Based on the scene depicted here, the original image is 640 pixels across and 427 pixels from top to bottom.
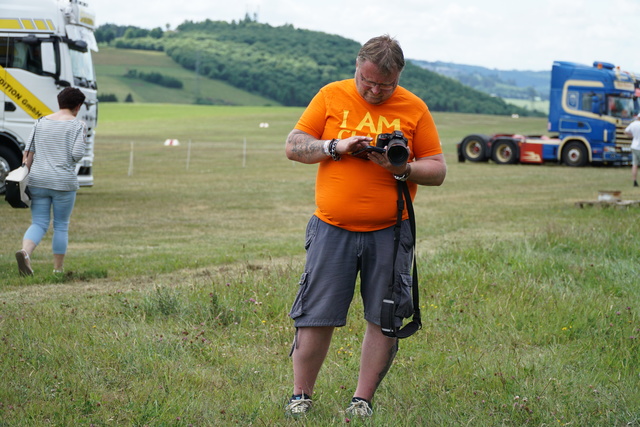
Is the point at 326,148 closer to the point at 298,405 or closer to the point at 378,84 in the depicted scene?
the point at 378,84

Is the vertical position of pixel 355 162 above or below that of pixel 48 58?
below

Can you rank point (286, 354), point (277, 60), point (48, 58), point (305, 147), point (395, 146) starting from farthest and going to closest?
point (277, 60), point (48, 58), point (286, 354), point (305, 147), point (395, 146)

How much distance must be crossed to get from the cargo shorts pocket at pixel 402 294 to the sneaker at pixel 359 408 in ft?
1.54

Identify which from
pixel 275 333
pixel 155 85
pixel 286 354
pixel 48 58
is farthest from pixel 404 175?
pixel 155 85

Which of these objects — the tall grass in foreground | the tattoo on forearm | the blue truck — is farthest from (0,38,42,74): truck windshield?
the blue truck

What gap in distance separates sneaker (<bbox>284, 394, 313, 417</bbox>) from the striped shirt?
4.61 metres

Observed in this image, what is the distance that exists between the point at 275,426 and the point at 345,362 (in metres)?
1.26

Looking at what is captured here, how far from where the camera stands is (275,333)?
18.9ft

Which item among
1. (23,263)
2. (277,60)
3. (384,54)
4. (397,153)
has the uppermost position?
(277,60)

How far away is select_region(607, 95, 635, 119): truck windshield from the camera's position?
29.8 metres

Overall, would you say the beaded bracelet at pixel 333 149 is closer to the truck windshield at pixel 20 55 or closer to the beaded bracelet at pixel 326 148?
the beaded bracelet at pixel 326 148

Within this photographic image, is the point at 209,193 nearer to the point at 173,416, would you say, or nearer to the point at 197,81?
the point at 173,416

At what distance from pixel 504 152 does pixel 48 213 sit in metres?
26.3

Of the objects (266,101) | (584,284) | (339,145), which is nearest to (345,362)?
(339,145)
